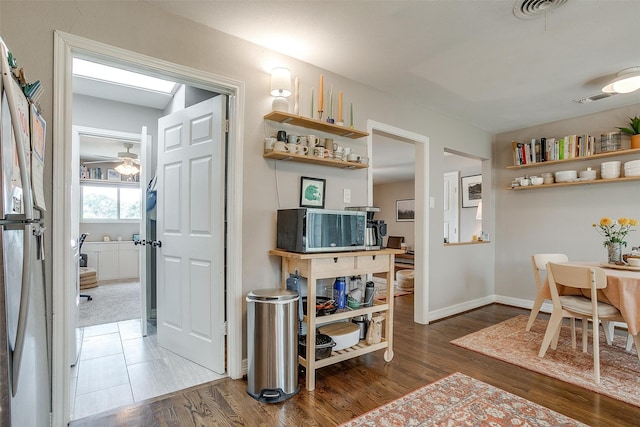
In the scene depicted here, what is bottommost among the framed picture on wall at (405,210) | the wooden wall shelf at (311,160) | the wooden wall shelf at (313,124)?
the framed picture on wall at (405,210)

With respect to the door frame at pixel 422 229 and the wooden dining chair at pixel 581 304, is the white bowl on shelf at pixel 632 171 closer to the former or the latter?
the wooden dining chair at pixel 581 304

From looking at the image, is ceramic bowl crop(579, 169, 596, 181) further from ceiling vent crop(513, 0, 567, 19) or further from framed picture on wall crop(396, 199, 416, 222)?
framed picture on wall crop(396, 199, 416, 222)

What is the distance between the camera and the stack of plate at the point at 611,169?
3.55 m

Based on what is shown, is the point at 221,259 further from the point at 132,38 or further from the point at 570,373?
the point at 570,373

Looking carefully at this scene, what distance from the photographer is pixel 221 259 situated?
7.76 ft

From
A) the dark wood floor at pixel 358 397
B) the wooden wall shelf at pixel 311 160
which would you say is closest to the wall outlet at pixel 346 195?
the wooden wall shelf at pixel 311 160

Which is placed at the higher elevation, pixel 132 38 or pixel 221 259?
pixel 132 38

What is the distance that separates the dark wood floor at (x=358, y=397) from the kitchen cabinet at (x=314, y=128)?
158 cm

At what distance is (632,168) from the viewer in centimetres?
341

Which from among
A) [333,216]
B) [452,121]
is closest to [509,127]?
[452,121]

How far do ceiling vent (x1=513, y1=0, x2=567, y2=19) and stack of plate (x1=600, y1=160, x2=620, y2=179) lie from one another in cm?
243

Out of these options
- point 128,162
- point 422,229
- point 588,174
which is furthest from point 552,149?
point 128,162

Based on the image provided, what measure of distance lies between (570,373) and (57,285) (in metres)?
3.33

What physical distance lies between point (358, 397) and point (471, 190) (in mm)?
5715
